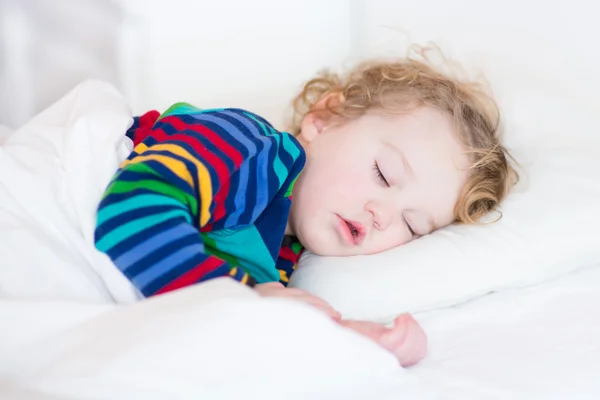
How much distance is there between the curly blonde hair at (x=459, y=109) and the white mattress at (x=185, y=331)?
20 centimetres

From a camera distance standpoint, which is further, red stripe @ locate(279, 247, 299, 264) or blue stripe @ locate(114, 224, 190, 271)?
red stripe @ locate(279, 247, 299, 264)

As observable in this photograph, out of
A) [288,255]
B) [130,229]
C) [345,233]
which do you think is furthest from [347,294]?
[130,229]

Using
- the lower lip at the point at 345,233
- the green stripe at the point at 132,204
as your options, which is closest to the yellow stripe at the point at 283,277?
the lower lip at the point at 345,233

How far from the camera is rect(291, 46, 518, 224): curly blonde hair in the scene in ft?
4.13

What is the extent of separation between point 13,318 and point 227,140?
0.39 metres

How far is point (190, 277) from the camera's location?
0.92m

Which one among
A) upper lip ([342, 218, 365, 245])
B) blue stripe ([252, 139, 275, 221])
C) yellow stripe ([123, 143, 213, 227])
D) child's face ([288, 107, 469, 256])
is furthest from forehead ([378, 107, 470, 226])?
yellow stripe ([123, 143, 213, 227])

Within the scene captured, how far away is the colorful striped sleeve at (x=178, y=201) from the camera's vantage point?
917mm

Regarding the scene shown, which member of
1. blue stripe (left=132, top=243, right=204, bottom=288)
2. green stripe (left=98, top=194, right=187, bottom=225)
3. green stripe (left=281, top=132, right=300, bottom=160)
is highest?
green stripe (left=98, top=194, right=187, bottom=225)

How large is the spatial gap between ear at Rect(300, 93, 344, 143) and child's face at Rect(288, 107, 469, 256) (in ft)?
0.15

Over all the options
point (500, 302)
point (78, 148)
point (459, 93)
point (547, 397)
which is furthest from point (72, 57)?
point (547, 397)

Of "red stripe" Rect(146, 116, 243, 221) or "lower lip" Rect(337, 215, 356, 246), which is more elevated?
"red stripe" Rect(146, 116, 243, 221)

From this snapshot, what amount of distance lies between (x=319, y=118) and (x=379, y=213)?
26 centimetres

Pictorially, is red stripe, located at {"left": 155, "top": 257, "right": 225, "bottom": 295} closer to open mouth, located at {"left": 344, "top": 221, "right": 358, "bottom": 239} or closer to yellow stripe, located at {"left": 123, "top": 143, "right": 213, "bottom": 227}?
yellow stripe, located at {"left": 123, "top": 143, "right": 213, "bottom": 227}
